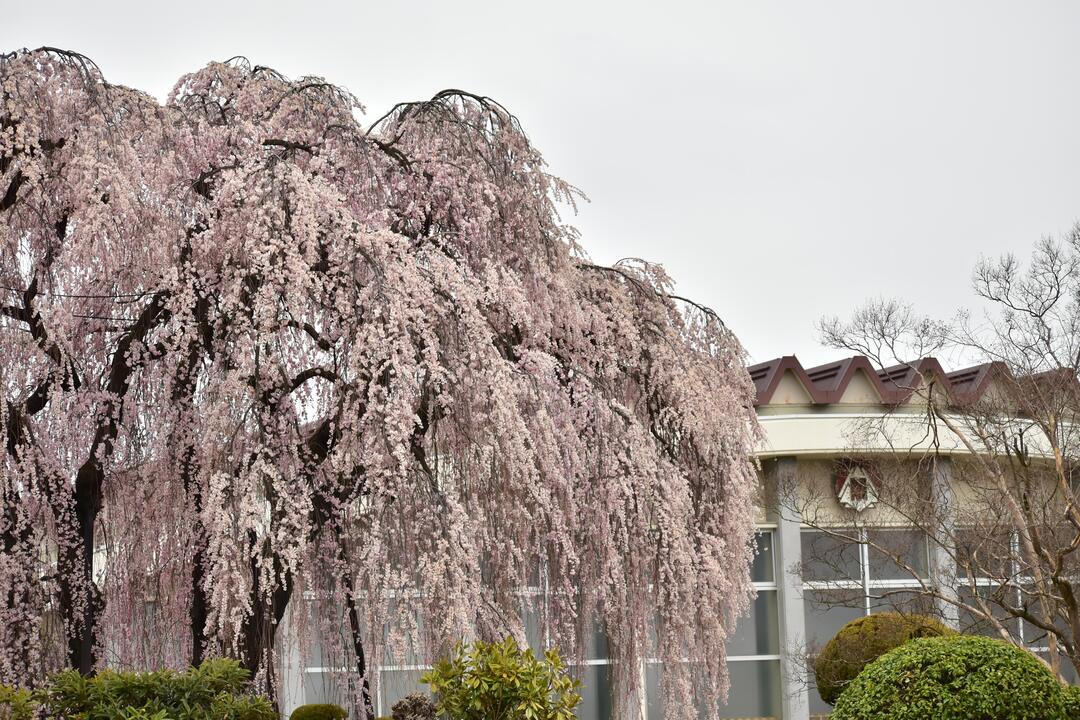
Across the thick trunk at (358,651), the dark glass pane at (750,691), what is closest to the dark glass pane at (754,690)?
the dark glass pane at (750,691)

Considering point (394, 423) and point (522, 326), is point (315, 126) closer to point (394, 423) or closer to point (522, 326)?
A: point (522, 326)

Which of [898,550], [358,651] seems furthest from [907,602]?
[358,651]

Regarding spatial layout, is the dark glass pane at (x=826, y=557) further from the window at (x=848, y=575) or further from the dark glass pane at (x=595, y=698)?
the dark glass pane at (x=595, y=698)

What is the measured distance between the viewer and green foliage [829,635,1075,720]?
26.4 ft

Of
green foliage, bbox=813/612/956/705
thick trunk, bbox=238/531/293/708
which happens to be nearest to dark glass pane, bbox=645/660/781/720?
green foliage, bbox=813/612/956/705

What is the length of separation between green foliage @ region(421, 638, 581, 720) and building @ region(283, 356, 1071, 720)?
1269cm

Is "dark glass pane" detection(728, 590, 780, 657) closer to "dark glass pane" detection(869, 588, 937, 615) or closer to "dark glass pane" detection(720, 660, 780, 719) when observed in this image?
"dark glass pane" detection(720, 660, 780, 719)

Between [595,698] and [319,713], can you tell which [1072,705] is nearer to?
[319,713]

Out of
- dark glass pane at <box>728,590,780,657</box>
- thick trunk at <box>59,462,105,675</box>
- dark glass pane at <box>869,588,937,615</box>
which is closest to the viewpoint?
thick trunk at <box>59,462,105,675</box>

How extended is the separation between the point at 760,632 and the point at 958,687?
1169 centimetres

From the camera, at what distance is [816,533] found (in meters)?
20.2

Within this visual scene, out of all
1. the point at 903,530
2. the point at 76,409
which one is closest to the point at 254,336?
the point at 76,409

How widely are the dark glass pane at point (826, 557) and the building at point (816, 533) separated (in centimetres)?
2

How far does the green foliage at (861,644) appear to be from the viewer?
597 inches
